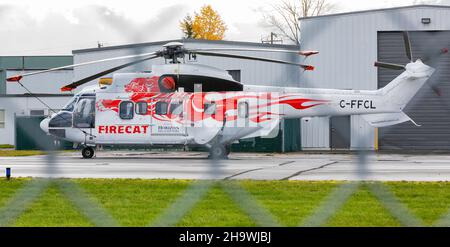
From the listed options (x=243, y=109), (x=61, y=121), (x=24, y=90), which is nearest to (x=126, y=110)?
(x=61, y=121)

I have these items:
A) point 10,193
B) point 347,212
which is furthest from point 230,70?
point 347,212

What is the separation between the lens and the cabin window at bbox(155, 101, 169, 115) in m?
26.6

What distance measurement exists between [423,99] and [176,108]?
16.0 m

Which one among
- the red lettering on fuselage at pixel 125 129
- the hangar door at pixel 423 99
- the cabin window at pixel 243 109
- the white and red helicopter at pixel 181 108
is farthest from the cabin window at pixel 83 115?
the hangar door at pixel 423 99

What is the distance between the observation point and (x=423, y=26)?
8484 millimetres

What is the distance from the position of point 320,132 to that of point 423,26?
27034 mm

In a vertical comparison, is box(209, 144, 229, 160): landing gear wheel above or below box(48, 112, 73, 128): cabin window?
below

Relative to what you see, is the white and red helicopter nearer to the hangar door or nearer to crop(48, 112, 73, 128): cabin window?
crop(48, 112, 73, 128): cabin window

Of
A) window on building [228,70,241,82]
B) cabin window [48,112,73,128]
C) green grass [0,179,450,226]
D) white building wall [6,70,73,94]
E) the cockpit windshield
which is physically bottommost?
green grass [0,179,450,226]

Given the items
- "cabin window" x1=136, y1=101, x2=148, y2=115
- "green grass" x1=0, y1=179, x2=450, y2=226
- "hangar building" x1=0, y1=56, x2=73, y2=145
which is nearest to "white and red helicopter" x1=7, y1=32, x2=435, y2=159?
"cabin window" x1=136, y1=101, x2=148, y2=115

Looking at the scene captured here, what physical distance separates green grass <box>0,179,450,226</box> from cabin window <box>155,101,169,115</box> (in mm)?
12558

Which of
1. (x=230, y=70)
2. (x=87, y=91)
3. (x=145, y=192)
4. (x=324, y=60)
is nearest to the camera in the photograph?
(x=145, y=192)
